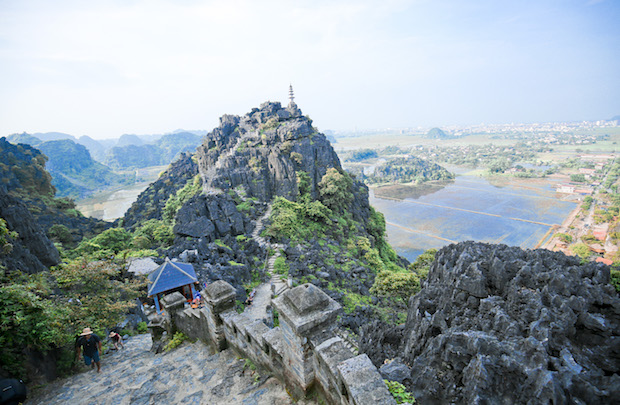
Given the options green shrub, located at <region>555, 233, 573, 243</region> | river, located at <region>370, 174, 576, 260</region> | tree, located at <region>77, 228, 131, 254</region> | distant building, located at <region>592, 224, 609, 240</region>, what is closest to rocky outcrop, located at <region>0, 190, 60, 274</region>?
tree, located at <region>77, 228, 131, 254</region>

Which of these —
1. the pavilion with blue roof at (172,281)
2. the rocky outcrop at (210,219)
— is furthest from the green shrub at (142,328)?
the rocky outcrop at (210,219)

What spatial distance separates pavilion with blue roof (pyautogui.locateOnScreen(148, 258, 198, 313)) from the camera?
13.1 m

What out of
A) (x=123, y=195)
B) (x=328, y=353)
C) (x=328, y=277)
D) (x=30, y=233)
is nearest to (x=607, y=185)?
(x=328, y=277)

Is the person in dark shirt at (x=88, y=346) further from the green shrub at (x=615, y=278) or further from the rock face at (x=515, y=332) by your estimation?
the green shrub at (x=615, y=278)

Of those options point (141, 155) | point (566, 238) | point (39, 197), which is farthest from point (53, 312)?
point (141, 155)

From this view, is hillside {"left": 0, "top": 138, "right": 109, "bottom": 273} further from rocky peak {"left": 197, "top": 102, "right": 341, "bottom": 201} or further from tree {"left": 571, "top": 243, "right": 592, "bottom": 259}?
tree {"left": 571, "top": 243, "right": 592, "bottom": 259}

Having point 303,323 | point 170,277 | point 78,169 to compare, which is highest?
point 78,169

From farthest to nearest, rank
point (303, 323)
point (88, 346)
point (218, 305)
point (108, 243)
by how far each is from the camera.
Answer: point (108, 243)
point (88, 346)
point (218, 305)
point (303, 323)

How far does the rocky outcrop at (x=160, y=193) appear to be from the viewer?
1476 inches

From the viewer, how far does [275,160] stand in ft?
100

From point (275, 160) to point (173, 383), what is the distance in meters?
26.0

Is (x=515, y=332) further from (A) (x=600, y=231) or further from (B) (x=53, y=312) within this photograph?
(A) (x=600, y=231)

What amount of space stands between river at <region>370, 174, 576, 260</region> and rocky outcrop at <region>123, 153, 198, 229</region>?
112 ft

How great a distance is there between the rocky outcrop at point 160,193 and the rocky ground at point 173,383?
30.7 meters
